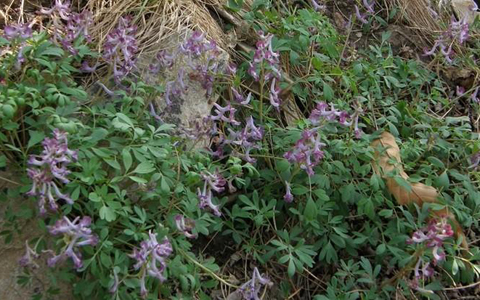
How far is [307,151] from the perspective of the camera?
2.99 meters

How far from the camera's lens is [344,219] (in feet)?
11.2

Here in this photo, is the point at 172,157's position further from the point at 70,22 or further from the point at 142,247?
the point at 70,22

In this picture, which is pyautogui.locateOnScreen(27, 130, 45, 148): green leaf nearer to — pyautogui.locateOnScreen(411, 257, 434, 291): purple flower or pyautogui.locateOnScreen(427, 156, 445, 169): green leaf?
pyautogui.locateOnScreen(411, 257, 434, 291): purple flower

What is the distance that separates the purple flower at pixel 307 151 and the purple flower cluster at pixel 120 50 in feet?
2.98

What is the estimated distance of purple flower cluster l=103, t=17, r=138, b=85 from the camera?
3012mm

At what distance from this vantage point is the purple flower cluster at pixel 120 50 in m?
3.01

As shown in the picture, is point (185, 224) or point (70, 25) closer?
point (185, 224)

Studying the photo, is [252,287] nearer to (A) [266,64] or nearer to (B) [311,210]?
(B) [311,210]

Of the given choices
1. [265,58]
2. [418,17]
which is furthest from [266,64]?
[418,17]

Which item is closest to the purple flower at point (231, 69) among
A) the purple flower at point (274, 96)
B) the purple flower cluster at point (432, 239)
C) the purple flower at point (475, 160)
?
the purple flower at point (274, 96)

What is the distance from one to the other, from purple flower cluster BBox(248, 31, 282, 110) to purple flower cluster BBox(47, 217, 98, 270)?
1250 millimetres

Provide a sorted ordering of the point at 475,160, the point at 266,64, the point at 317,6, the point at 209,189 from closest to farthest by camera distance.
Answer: the point at 209,189 < the point at 266,64 < the point at 475,160 < the point at 317,6

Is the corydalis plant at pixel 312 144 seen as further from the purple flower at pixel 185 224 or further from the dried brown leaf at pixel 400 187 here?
the purple flower at pixel 185 224

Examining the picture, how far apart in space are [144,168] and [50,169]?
1.37 feet
